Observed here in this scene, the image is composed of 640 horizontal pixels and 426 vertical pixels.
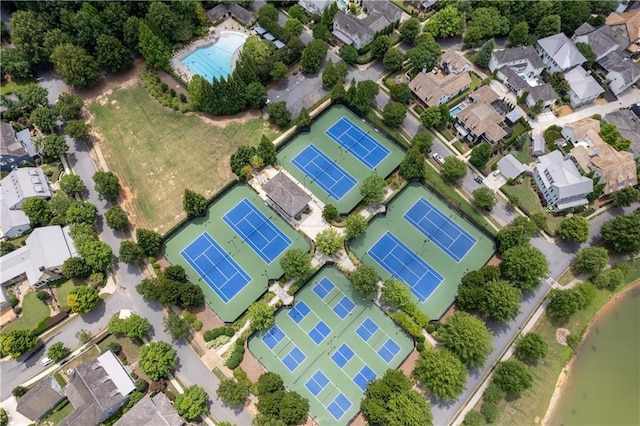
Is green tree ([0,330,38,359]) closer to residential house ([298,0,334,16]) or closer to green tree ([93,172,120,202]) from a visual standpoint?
green tree ([93,172,120,202])

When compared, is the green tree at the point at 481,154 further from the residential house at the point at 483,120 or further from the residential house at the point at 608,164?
the residential house at the point at 608,164

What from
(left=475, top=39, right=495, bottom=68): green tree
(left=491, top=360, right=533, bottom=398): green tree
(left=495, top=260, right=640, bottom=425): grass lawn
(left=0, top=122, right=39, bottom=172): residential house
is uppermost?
(left=0, top=122, right=39, bottom=172): residential house

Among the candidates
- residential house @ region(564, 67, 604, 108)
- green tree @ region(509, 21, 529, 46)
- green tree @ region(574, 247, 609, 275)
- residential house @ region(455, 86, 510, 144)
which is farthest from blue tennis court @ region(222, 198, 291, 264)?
green tree @ region(509, 21, 529, 46)

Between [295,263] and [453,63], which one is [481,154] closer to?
[453,63]

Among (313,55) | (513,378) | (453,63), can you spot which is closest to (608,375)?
(513,378)

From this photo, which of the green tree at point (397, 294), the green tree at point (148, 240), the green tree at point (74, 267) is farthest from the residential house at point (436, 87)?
the green tree at point (74, 267)

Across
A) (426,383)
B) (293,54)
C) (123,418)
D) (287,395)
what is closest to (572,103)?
(293,54)

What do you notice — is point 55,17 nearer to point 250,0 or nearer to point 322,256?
point 250,0
